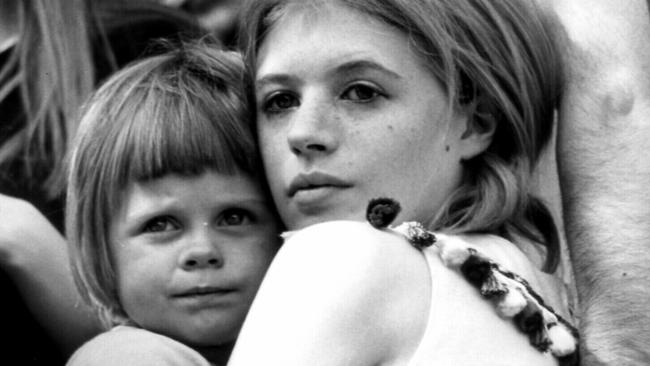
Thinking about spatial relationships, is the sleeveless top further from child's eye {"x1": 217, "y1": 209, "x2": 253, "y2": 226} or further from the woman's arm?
child's eye {"x1": 217, "y1": 209, "x2": 253, "y2": 226}

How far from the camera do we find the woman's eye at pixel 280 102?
2238 mm

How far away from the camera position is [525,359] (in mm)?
1964

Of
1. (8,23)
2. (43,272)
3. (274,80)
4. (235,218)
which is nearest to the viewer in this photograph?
(274,80)

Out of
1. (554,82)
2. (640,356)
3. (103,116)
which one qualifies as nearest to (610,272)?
(640,356)

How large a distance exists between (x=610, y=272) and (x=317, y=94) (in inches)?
21.4

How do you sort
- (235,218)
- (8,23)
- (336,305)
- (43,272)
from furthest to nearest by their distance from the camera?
(8,23), (43,272), (235,218), (336,305)

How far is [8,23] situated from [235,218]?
1.16 metres

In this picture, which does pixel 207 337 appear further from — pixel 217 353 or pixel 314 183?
pixel 314 183

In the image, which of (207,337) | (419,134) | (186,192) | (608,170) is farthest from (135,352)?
(608,170)

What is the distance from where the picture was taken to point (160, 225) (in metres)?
2.32

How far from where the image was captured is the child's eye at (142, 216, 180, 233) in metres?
2.31

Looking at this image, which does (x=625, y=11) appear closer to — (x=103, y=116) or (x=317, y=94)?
(x=317, y=94)

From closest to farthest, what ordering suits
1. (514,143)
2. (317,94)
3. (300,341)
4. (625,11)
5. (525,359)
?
(300,341) < (525,359) < (317,94) < (514,143) < (625,11)

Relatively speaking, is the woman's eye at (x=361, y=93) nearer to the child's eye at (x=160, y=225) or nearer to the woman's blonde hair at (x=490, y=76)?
the woman's blonde hair at (x=490, y=76)
